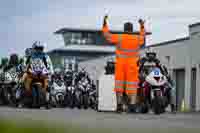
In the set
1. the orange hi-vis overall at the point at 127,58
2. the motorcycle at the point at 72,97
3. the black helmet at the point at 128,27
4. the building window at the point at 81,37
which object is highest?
the building window at the point at 81,37

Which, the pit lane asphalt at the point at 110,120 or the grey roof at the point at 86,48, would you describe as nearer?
the pit lane asphalt at the point at 110,120

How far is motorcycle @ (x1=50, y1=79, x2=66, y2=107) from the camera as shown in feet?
87.0

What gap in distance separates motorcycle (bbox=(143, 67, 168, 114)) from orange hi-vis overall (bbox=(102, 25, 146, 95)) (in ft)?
2.45

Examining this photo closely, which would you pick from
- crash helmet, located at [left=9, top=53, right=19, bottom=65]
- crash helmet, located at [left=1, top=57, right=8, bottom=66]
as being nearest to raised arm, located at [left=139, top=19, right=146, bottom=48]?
crash helmet, located at [left=9, top=53, right=19, bottom=65]

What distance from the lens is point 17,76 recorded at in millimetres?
23375

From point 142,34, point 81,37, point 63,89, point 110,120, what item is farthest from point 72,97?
point 81,37

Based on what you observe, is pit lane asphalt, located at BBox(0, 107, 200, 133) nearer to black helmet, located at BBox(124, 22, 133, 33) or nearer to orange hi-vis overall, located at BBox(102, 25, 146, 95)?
orange hi-vis overall, located at BBox(102, 25, 146, 95)

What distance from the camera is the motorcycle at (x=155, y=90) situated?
1442cm

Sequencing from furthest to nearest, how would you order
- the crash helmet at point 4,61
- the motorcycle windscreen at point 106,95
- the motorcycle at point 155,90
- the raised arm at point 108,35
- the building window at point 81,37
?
the building window at point 81,37
the crash helmet at point 4,61
the motorcycle windscreen at point 106,95
the motorcycle at point 155,90
the raised arm at point 108,35

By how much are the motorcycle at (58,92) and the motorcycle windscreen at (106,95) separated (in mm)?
5325

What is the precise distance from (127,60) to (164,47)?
27.4 m

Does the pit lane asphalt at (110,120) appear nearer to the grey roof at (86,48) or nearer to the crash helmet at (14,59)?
the crash helmet at (14,59)

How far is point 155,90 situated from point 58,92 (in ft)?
41.9

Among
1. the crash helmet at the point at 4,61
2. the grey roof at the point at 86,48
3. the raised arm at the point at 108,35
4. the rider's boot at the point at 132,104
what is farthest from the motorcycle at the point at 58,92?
the grey roof at the point at 86,48
